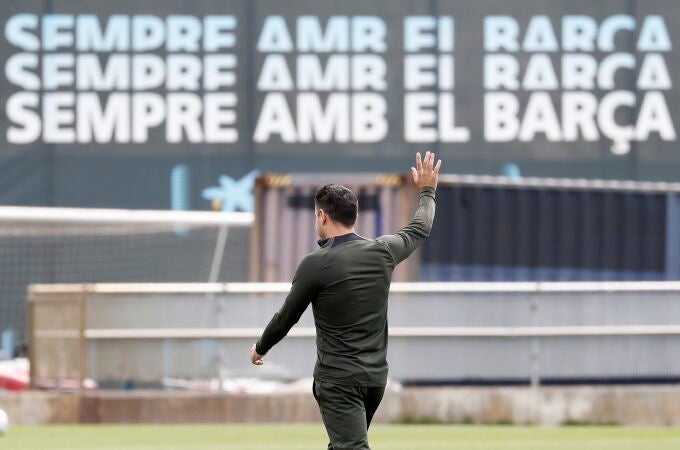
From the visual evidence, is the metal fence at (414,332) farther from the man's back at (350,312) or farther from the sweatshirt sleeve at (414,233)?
the man's back at (350,312)

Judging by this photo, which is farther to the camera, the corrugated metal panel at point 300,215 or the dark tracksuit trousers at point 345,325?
the corrugated metal panel at point 300,215

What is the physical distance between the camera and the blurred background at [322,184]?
1359 centimetres

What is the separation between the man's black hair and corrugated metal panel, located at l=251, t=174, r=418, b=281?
27.4ft

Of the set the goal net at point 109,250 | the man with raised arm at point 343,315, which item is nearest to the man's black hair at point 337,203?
the man with raised arm at point 343,315

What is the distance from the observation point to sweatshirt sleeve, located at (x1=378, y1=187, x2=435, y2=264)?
6.32 metres

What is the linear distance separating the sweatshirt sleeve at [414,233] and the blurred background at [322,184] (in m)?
6.91

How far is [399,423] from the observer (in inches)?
529

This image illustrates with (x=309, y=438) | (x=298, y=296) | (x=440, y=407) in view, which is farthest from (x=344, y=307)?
(x=440, y=407)

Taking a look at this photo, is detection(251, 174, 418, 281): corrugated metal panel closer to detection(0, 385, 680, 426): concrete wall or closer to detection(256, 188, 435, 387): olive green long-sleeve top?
detection(0, 385, 680, 426): concrete wall

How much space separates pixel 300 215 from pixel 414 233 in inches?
342

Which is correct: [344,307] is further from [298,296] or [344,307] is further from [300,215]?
[300,215]

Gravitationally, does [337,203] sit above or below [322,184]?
below

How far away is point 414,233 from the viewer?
254 inches

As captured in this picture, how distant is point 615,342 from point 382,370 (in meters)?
7.98
